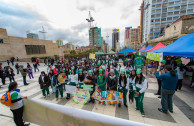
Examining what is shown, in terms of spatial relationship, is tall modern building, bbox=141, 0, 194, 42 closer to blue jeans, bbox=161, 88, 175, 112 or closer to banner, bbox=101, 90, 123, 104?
blue jeans, bbox=161, 88, 175, 112

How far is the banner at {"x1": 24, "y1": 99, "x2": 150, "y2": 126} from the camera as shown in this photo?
1225mm

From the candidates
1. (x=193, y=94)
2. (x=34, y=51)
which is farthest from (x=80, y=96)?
(x=34, y=51)

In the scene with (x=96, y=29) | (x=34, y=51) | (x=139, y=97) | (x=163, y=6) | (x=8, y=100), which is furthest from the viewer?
(x=96, y=29)

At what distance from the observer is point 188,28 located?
9.90m

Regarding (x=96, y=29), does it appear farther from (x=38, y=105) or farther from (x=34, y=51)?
(x=38, y=105)

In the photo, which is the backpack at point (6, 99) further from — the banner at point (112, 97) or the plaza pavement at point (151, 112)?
the banner at point (112, 97)

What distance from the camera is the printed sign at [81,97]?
395 centimetres

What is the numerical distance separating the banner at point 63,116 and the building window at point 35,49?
35.8m

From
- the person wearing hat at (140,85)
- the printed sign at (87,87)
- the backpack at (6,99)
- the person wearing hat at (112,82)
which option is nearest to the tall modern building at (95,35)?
the person wearing hat at (112,82)

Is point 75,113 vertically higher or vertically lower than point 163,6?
lower

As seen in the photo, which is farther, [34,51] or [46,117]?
[34,51]

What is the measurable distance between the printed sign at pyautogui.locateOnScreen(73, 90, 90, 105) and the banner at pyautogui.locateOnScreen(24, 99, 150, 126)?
6.50 feet

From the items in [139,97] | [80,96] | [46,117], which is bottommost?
[80,96]

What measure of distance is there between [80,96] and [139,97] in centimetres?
274
